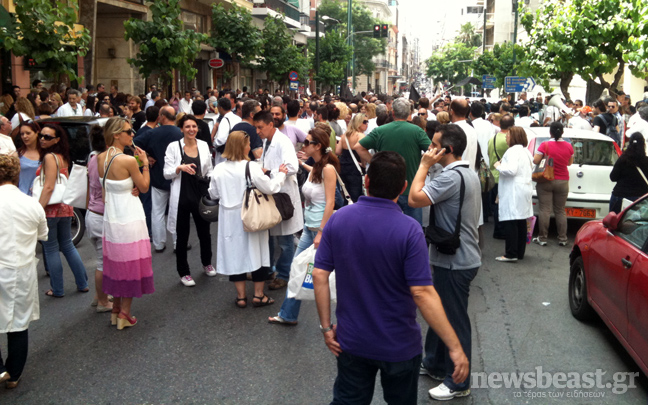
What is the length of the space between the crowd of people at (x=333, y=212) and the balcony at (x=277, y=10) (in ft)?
93.0

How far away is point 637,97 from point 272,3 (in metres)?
21.8

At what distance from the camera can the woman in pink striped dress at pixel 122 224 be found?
19.4ft

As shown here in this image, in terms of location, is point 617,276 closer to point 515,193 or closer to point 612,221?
point 612,221

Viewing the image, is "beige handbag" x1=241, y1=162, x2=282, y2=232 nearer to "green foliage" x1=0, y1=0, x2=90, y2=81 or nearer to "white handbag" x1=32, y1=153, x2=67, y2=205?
"white handbag" x1=32, y1=153, x2=67, y2=205

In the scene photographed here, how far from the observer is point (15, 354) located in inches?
190

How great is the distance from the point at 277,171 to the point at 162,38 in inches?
422

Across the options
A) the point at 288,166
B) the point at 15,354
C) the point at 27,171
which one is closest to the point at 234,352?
the point at 15,354

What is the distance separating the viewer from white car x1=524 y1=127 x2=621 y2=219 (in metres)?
10.1

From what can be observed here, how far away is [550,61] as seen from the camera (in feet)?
65.2

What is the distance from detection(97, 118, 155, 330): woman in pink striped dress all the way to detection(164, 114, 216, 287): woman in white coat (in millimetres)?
1449

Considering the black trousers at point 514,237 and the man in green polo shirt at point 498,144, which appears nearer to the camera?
the black trousers at point 514,237

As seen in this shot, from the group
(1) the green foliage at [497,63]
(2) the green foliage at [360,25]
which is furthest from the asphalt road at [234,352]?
(2) the green foliage at [360,25]

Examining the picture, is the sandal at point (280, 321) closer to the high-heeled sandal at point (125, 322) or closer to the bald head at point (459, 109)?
the high-heeled sandal at point (125, 322)

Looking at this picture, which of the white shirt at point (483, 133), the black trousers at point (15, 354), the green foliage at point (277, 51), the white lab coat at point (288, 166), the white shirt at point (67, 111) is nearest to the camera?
the black trousers at point (15, 354)
